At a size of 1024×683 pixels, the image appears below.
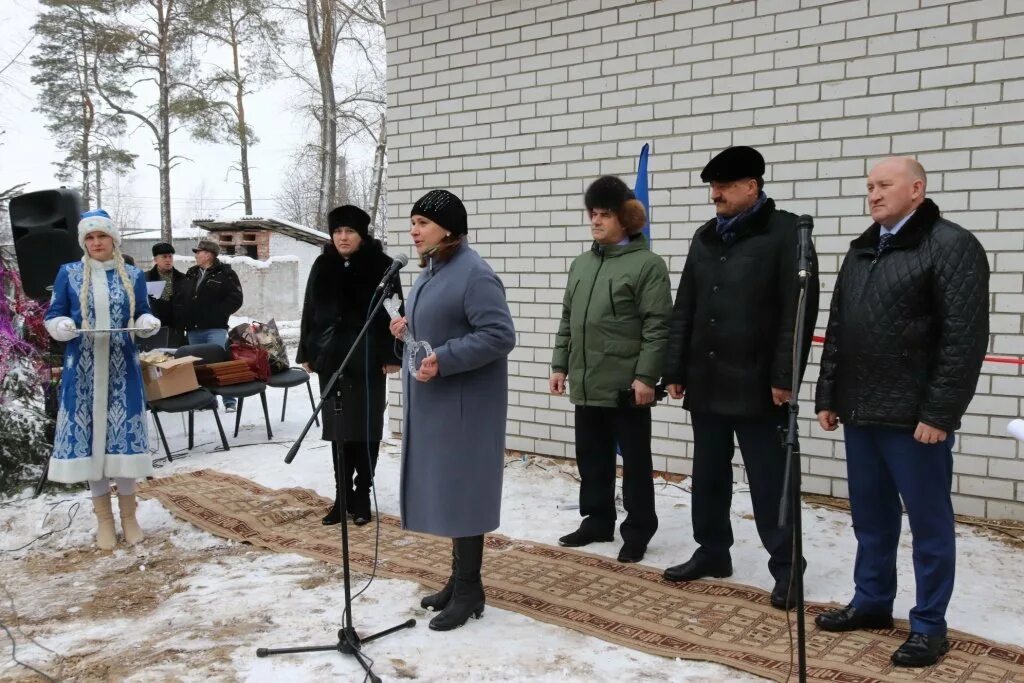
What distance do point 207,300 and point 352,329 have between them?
3.89 meters

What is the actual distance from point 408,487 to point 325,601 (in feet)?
2.59

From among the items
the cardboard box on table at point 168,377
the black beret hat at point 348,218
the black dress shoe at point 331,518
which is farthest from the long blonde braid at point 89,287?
the cardboard box on table at point 168,377

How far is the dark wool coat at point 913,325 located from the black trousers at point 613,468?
1.21 meters

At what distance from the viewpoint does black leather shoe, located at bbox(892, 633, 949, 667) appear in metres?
3.15

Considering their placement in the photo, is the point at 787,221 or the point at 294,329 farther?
the point at 294,329

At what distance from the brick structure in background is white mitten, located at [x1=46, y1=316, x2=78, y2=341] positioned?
3019mm

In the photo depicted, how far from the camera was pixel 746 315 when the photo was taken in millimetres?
3820

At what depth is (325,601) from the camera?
13.0 feet

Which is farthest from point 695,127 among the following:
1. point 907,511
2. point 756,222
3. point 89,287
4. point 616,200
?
point 89,287

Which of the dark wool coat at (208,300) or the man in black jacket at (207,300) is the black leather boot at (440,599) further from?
the dark wool coat at (208,300)

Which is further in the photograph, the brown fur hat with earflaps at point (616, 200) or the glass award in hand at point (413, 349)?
the brown fur hat with earflaps at point (616, 200)

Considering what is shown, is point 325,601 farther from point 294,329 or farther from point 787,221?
point 294,329

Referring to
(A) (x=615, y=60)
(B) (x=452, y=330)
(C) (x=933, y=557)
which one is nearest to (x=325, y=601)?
(B) (x=452, y=330)

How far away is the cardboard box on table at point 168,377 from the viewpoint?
21.9ft
